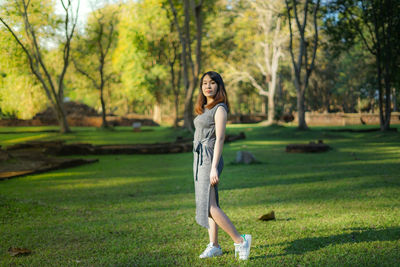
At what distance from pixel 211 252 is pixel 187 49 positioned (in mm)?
40177

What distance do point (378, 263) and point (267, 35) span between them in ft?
123

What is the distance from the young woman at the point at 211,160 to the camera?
390cm

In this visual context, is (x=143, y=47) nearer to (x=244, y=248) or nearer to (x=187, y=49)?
(x=187, y=49)

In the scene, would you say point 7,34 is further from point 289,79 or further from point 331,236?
point 289,79

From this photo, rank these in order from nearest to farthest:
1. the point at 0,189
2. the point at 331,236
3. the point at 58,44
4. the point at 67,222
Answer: the point at 331,236 < the point at 67,222 < the point at 0,189 < the point at 58,44

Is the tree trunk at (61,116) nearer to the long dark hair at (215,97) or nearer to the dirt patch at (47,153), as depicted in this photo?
the dirt patch at (47,153)

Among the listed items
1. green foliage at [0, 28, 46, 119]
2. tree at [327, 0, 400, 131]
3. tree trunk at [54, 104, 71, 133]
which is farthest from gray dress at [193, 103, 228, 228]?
tree trunk at [54, 104, 71, 133]

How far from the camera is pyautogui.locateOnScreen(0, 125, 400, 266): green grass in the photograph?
411 centimetres

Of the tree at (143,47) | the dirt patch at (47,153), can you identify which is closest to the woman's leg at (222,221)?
the dirt patch at (47,153)

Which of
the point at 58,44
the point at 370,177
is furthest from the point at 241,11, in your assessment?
the point at 370,177

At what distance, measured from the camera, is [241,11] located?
4006 centimetres

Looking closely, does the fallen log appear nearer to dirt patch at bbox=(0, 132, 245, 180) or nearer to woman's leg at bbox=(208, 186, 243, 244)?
dirt patch at bbox=(0, 132, 245, 180)

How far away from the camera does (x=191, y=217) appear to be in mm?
6023

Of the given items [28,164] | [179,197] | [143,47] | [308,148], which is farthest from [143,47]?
[179,197]
